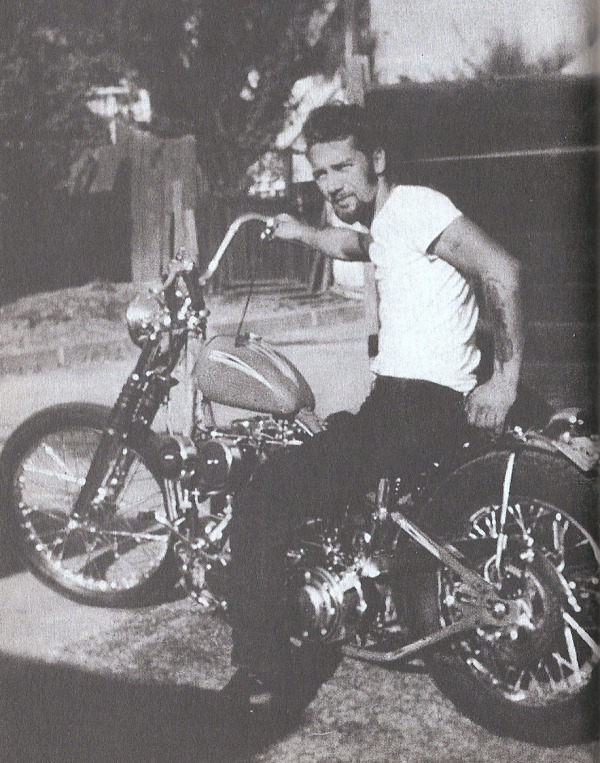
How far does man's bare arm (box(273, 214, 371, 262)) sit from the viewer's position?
2.14 metres

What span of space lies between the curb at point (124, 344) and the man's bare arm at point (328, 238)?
13 cm

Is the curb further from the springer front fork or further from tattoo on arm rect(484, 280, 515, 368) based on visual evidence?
tattoo on arm rect(484, 280, 515, 368)

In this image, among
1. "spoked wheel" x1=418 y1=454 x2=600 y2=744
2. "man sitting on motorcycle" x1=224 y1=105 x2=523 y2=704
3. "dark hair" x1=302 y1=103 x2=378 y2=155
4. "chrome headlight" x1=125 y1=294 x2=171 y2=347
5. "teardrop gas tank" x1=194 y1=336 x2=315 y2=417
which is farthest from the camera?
"chrome headlight" x1=125 y1=294 x2=171 y2=347

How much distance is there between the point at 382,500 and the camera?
2045 mm

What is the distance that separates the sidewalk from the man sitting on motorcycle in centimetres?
24

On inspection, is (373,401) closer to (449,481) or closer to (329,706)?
(449,481)

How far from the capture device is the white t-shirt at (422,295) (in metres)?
1.97

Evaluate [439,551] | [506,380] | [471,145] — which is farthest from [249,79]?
[439,551]

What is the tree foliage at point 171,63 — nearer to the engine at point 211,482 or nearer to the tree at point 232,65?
the tree at point 232,65

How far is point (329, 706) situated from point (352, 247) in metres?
1.05

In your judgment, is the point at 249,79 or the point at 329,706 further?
the point at 249,79

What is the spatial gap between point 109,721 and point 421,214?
137cm

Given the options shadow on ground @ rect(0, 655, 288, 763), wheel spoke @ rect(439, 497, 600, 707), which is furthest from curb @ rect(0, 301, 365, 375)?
shadow on ground @ rect(0, 655, 288, 763)

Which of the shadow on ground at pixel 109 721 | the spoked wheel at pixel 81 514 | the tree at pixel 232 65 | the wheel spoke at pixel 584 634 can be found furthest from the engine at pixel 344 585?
the tree at pixel 232 65
